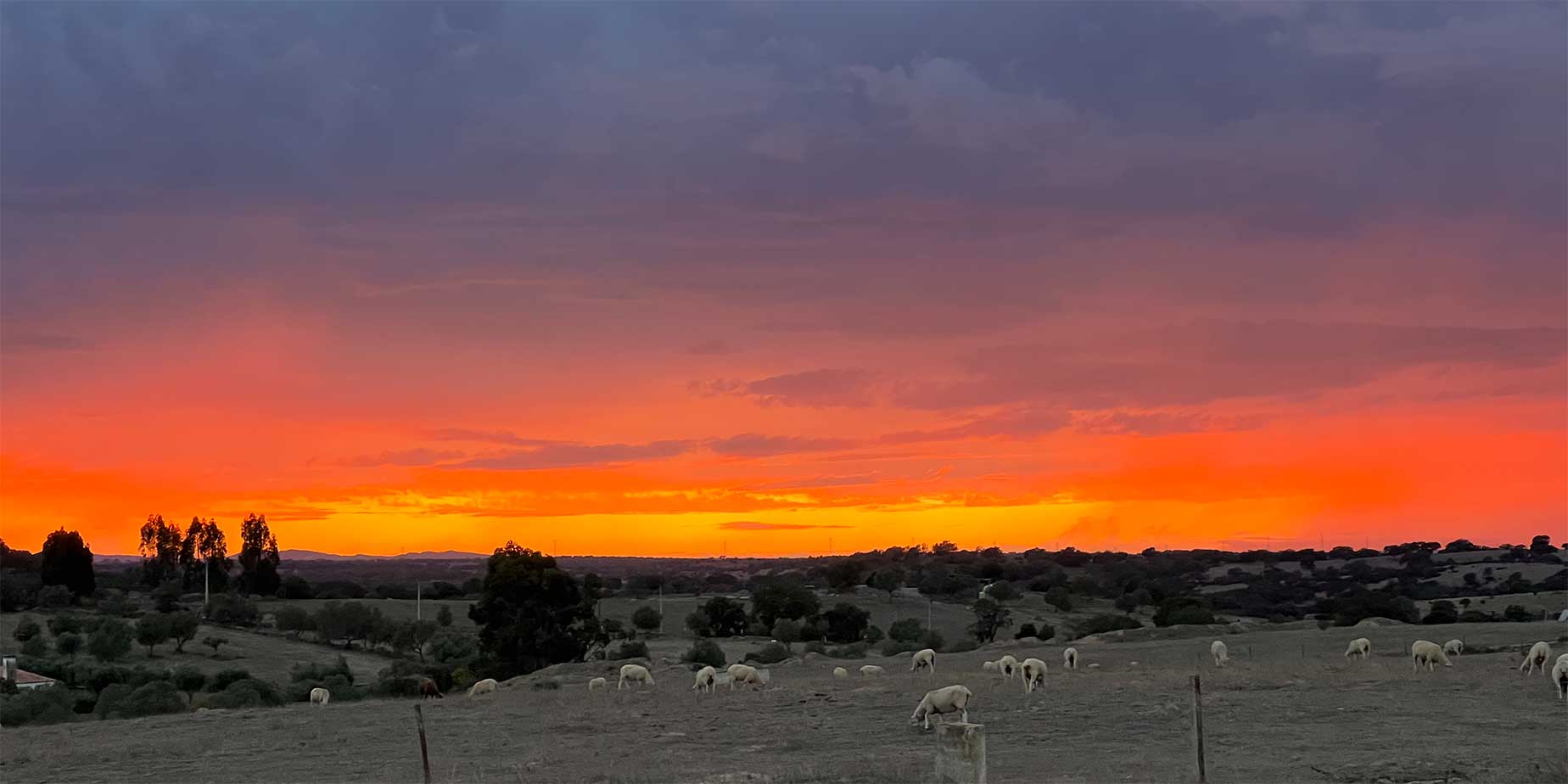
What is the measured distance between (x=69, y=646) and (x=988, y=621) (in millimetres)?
54624

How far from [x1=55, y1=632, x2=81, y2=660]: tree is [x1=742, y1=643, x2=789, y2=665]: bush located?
136 feet

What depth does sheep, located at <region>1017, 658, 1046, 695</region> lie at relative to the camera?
33438mm

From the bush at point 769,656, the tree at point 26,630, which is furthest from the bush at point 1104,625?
Answer: the tree at point 26,630

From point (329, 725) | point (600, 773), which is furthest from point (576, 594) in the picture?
point (600, 773)

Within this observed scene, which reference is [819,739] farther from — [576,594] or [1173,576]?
[1173,576]

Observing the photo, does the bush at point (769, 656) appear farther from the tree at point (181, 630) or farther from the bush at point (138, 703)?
the tree at point (181, 630)

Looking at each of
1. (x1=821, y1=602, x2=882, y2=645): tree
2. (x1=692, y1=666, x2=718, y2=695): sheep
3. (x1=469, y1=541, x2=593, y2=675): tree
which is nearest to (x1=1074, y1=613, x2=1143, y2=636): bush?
(x1=821, y1=602, x2=882, y2=645): tree

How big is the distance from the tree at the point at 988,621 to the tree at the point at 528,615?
2377 cm

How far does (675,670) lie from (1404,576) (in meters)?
96.0

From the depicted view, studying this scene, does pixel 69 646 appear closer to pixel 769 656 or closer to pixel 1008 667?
pixel 769 656

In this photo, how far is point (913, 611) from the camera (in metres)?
107

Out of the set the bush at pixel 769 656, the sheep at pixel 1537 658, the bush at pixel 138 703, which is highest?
the sheep at pixel 1537 658

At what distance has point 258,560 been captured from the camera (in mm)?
144375

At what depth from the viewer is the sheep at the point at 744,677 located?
129 ft
